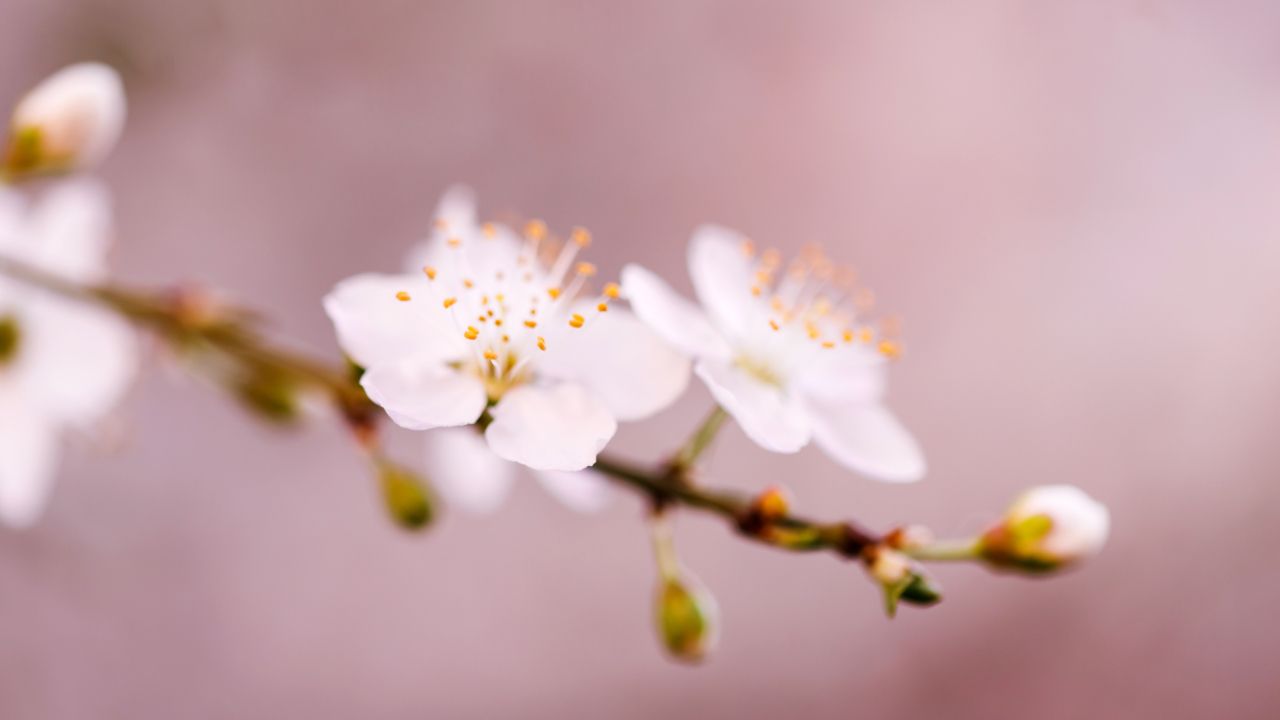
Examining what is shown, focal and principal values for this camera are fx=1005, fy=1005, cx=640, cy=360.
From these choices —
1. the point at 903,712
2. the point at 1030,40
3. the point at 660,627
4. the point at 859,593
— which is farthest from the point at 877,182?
the point at 660,627

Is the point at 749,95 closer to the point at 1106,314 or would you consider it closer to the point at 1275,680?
the point at 1106,314

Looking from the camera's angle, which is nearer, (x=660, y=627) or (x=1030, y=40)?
(x=660, y=627)

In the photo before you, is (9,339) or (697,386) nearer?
(9,339)

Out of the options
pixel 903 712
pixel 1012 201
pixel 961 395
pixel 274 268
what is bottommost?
pixel 903 712

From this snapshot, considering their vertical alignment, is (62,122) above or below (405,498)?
above

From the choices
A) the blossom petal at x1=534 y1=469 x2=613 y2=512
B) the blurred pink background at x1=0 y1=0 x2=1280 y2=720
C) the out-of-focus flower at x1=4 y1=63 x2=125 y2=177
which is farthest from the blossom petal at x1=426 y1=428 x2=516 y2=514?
the blurred pink background at x1=0 y1=0 x2=1280 y2=720

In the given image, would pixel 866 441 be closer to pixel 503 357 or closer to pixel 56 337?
pixel 503 357

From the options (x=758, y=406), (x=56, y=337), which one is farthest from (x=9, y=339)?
(x=758, y=406)
